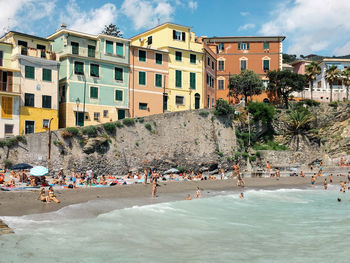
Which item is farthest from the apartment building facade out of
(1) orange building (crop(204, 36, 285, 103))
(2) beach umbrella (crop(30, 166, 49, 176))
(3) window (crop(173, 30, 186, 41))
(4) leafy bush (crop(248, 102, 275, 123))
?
(1) orange building (crop(204, 36, 285, 103))

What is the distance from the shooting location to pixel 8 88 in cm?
3353

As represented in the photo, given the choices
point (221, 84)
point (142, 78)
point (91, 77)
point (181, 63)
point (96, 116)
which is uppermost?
point (181, 63)

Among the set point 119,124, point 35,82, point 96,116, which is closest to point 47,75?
point 35,82

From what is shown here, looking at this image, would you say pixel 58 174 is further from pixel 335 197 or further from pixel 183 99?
pixel 335 197

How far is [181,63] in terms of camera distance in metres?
46.6

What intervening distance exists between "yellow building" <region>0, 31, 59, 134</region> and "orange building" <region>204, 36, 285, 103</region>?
27569 millimetres

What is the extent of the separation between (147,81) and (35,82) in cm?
1347

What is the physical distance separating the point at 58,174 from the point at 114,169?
652 centimetres

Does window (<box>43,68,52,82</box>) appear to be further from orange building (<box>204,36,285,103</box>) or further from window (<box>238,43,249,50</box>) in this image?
window (<box>238,43,249,50</box>)

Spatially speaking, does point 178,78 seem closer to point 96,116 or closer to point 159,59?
point 159,59

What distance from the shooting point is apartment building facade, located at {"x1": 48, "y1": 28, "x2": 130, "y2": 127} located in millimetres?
37969

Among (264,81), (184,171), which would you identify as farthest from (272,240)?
(264,81)

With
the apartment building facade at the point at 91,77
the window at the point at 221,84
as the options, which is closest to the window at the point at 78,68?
the apartment building facade at the point at 91,77

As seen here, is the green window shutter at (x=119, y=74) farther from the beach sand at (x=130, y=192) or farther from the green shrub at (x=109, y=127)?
the beach sand at (x=130, y=192)
